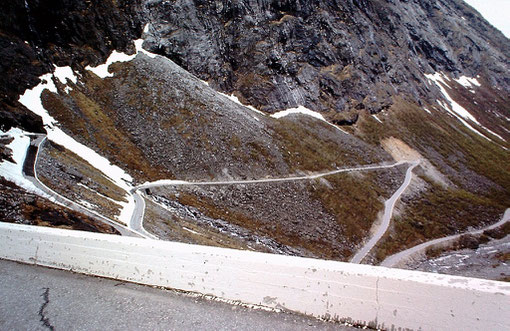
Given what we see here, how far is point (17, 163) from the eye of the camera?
1400 inches

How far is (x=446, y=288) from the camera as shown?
570 cm

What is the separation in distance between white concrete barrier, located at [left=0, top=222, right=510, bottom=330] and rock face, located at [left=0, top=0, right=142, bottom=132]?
148 ft

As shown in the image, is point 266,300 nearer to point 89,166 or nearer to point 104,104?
point 89,166

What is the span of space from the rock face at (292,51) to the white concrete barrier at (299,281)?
80972 millimetres

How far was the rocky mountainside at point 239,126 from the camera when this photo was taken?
4734 centimetres

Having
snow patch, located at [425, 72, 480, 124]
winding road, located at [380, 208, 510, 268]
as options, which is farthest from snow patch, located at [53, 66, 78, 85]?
snow patch, located at [425, 72, 480, 124]

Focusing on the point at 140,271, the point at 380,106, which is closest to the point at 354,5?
the point at 380,106

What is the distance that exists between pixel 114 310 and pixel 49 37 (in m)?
76.7

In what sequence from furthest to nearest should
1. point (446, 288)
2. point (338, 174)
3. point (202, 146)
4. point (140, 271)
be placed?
point (338, 174) < point (202, 146) < point (140, 271) < point (446, 288)

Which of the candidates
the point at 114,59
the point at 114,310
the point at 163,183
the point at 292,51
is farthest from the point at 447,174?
the point at 114,310

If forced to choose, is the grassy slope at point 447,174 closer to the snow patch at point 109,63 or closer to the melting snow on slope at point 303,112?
the melting snow on slope at point 303,112

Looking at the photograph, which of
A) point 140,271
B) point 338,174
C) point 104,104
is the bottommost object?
point 104,104

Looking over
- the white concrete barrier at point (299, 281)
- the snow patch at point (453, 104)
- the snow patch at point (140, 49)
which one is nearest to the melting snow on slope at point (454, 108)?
the snow patch at point (453, 104)

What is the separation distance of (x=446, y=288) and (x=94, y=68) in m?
78.4
